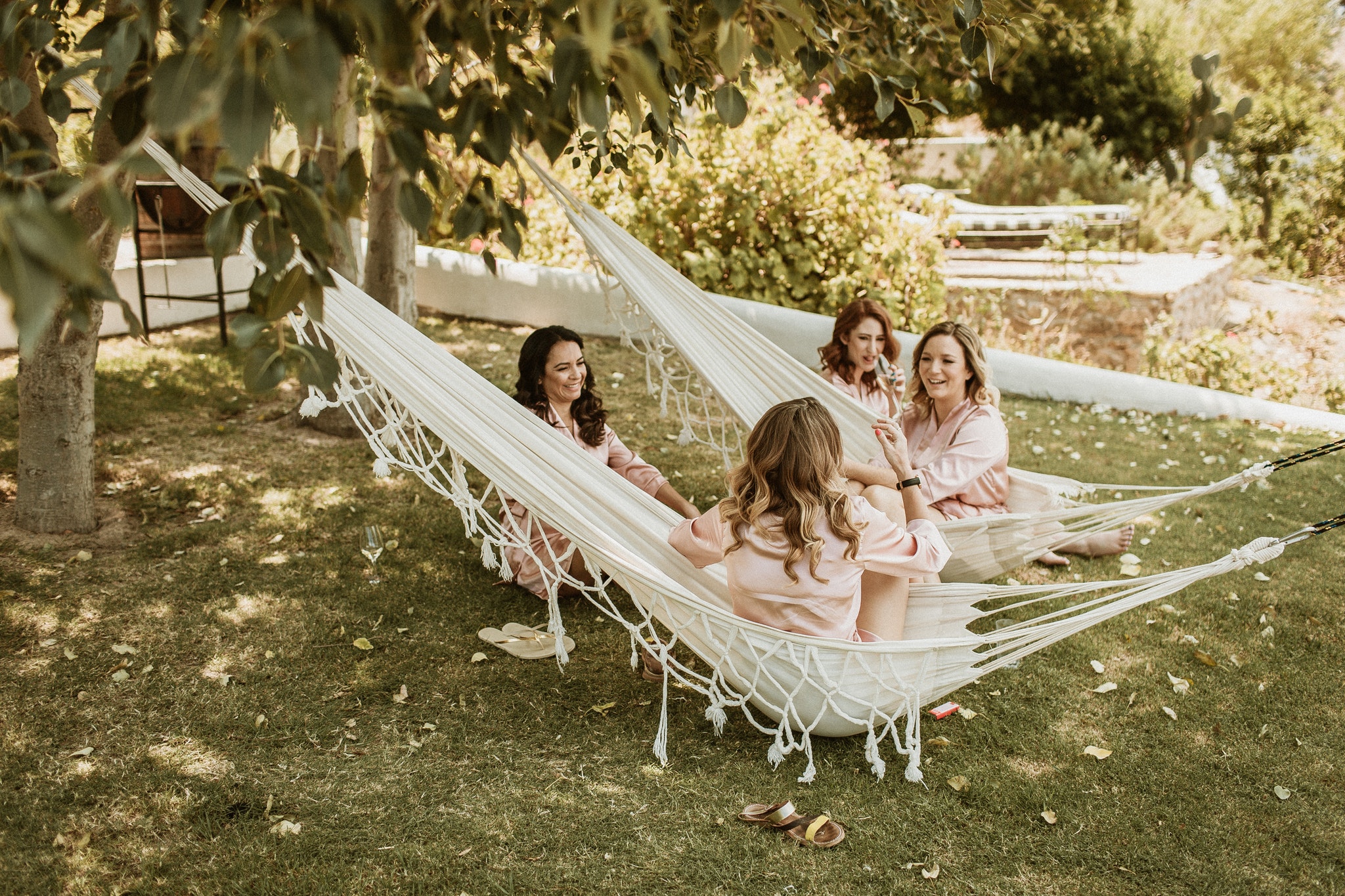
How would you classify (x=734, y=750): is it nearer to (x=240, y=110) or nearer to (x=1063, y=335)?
(x=240, y=110)

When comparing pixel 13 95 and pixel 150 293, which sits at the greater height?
pixel 13 95

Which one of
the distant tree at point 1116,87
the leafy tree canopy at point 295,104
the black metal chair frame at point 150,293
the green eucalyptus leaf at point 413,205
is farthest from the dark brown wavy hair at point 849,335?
the distant tree at point 1116,87

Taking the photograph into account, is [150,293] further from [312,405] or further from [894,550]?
[894,550]

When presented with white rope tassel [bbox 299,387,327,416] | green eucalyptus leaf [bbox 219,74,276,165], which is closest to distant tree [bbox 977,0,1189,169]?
white rope tassel [bbox 299,387,327,416]

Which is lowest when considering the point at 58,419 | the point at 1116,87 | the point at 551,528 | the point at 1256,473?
the point at 551,528

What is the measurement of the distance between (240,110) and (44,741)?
1.65m

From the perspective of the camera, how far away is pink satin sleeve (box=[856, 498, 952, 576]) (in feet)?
6.53

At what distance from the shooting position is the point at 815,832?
5.72ft

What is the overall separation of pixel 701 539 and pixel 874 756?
54 cm

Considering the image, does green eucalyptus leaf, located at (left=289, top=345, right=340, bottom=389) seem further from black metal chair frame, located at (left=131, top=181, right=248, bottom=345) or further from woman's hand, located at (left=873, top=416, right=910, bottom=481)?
black metal chair frame, located at (left=131, top=181, right=248, bottom=345)

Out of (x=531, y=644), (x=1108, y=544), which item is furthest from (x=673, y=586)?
(x=1108, y=544)

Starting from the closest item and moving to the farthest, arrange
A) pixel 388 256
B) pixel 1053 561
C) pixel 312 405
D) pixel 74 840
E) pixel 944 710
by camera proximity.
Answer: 1. pixel 74 840
2. pixel 944 710
3. pixel 312 405
4. pixel 1053 561
5. pixel 388 256

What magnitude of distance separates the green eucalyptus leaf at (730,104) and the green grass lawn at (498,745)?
1.20 metres

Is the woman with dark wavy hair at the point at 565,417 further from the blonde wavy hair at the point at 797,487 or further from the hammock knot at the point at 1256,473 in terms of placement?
the hammock knot at the point at 1256,473
